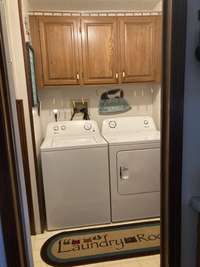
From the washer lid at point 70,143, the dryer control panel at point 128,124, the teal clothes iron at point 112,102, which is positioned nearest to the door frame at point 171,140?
the washer lid at point 70,143

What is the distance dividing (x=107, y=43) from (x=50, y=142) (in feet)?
4.30

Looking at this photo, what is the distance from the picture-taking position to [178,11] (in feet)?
3.32

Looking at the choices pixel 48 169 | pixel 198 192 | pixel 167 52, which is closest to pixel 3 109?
pixel 167 52

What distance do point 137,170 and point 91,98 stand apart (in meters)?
1.15

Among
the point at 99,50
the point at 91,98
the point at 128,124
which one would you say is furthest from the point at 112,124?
the point at 99,50

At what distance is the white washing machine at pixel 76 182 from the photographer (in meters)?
2.37

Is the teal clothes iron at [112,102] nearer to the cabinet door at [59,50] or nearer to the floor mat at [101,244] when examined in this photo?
the cabinet door at [59,50]

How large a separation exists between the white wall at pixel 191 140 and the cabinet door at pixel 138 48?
1.73 meters

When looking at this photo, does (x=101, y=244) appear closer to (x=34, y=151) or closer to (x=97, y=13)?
(x=34, y=151)

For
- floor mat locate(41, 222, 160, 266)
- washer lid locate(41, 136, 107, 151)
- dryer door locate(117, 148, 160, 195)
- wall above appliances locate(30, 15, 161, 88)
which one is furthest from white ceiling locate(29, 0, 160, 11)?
floor mat locate(41, 222, 160, 266)

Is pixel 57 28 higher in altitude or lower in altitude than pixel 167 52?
higher

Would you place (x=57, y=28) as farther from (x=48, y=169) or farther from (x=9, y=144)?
(x=9, y=144)

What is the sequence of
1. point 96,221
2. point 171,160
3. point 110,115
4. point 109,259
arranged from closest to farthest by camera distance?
point 171,160
point 109,259
point 96,221
point 110,115

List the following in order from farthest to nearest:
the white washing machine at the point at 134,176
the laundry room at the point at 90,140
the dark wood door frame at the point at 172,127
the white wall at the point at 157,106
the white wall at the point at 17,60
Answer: the white wall at the point at 157,106
the white washing machine at the point at 134,176
the laundry room at the point at 90,140
the white wall at the point at 17,60
the dark wood door frame at the point at 172,127
